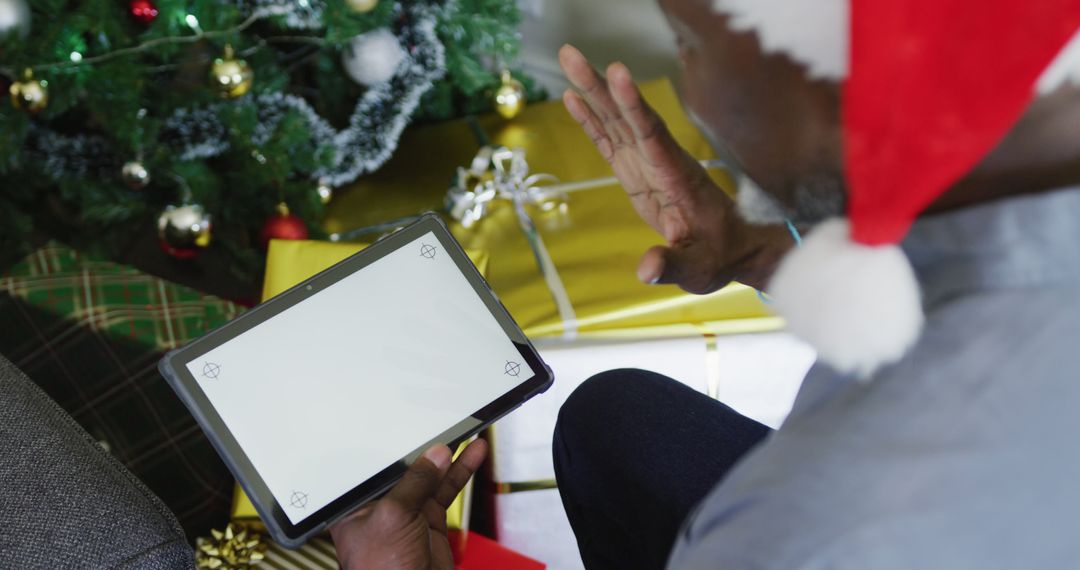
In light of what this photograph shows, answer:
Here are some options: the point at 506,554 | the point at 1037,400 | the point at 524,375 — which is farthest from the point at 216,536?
the point at 1037,400

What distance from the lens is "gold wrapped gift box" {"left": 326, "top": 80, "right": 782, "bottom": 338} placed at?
1058 mm

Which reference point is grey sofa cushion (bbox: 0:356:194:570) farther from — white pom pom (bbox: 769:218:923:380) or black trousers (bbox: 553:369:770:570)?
white pom pom (bbox: 769:218:923:380)

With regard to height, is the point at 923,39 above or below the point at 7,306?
above

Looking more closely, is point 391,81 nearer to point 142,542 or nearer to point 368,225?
point 368,225

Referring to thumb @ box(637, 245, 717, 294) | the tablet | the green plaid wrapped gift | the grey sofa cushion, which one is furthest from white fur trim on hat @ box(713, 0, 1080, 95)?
the green plaid wrapped gift

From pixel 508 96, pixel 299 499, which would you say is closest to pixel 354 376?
pixel 299 499

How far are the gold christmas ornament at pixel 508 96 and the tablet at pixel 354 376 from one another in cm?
60

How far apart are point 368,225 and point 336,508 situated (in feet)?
2.13

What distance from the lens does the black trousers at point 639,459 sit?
70 cm

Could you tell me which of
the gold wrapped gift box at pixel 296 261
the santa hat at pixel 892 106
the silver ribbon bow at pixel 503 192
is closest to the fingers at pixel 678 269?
the santa hat at pixel 892 106

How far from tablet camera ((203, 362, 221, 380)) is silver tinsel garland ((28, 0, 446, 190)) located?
1.81 feet

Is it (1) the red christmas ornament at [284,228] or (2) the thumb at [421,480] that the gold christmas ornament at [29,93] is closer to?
(1) the red christmas ornament at [284,228]

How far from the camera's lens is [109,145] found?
1.16 metres

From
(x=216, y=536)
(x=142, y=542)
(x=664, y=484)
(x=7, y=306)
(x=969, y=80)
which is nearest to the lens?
(x=969, y=80)
